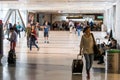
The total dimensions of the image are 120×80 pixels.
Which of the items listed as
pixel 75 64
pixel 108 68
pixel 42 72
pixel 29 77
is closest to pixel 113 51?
pixel 108 68

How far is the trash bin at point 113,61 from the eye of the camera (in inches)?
527

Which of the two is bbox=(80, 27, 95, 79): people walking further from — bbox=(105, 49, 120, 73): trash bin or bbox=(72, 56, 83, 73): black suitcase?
bbox=(105, 49, 120, 73): trash bin

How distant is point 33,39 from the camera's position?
76.6 ft

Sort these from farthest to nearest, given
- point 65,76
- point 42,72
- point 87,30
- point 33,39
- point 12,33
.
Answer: point 33,39
point 12,33
point 42,72
point 65,76
point 87,30

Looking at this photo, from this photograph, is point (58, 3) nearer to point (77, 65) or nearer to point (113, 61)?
point (113, 61)

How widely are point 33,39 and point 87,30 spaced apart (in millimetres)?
12413

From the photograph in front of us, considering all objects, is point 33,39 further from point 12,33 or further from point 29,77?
point 29,77

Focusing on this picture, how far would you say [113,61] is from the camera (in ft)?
44.0

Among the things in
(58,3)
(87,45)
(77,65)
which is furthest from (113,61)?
(58,3)

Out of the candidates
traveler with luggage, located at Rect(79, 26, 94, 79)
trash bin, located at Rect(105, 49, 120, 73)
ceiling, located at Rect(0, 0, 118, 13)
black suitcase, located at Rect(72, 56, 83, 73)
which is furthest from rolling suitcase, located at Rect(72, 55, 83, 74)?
ceiling, located at Rect(0, 0, 118, 13)

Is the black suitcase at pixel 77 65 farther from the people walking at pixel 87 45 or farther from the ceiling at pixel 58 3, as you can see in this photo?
the ceiling at pixel 58 3

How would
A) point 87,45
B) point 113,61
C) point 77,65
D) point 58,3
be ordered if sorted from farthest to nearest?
1. point 58,3
2. point 113,61
3. point 77,65
4. point 87,45

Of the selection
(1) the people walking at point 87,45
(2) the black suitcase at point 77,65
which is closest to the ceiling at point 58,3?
(2) the black suitcase at point 77,65

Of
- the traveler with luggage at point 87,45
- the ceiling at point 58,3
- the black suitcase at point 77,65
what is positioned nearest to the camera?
the traveler with luggage at point 87,45
